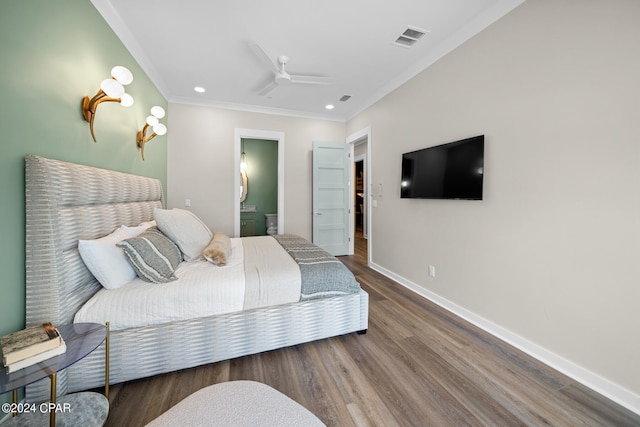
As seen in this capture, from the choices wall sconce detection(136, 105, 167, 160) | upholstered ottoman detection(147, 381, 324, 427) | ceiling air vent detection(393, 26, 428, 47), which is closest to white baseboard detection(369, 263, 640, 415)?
upholstered ottoman detection(147, 381, 324, 427)

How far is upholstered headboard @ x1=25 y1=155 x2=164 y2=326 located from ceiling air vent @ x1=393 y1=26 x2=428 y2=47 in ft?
9.53

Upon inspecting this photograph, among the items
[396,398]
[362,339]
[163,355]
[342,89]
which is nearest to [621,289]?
[396,398]

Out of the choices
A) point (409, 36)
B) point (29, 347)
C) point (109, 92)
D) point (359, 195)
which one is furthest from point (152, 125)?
point (359, 195)

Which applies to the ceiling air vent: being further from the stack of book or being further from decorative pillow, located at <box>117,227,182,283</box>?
the stack of book

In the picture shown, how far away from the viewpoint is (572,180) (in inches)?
63.0

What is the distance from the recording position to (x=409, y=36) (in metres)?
2.38

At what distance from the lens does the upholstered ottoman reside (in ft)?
2.49

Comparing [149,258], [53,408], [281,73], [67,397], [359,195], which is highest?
[281,73]

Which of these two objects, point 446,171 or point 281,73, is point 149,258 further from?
point 446,171

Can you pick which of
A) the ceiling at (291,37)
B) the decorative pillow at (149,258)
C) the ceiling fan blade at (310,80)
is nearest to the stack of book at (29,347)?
the decorative pillow at (149,258)

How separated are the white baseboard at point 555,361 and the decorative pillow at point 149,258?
2.58 meters

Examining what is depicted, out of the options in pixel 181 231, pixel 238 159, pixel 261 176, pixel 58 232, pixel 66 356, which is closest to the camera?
pixel 66 356

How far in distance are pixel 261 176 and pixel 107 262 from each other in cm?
462

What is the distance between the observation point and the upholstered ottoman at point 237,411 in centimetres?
76
